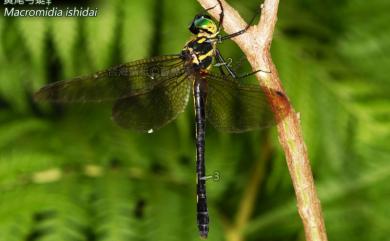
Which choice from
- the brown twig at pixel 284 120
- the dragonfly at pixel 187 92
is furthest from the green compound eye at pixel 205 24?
the brown twig at pixel 284 120

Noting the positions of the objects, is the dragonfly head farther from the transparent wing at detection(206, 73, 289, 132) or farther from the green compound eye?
the transparent wing at detection(206, 73, 289, 132)

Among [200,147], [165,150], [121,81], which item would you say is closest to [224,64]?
[200,147]

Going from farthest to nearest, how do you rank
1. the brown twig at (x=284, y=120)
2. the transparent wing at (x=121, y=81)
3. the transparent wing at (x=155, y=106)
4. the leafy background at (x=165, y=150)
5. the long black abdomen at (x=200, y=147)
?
1. the leafy background at (x=165, y=150)
2. the transparent wing at (x=155, y=106)
3. the transparent wing at (x=121, y=81)
4. the long black abdomen at (x=200, y=147)
5. the brown twig at (x=284, y=120)

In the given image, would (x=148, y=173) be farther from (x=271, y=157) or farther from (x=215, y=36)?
(x=215, y=36)

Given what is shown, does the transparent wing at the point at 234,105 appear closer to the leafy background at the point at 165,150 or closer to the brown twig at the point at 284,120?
the brown twig at the point at 284,120

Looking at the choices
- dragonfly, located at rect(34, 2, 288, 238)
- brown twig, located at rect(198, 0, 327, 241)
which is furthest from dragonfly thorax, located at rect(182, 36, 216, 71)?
brown twig, located at rect(198, 0, 327, 241)

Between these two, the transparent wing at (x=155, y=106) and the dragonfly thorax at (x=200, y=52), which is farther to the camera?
the transparent wing at (x=155, y=106)
